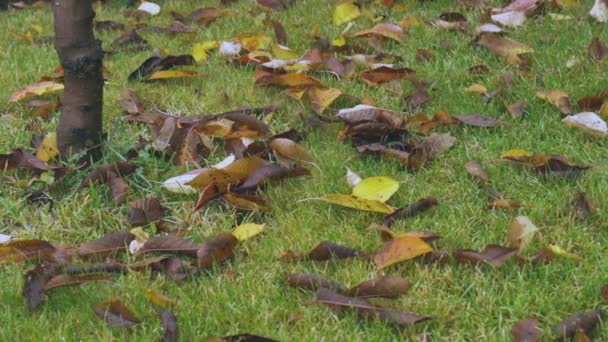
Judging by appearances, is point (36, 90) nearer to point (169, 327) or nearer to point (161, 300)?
point (161, 300)

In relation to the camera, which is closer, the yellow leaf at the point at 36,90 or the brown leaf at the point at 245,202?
the brown leaf at the point at 245,202

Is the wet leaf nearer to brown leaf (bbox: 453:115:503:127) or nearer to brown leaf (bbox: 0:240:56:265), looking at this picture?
brown leaf (bbox: 453:115:503:127)

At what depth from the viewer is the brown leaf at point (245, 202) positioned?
107 inches

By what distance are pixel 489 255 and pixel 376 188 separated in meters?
0.49

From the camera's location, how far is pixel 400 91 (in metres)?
3.52

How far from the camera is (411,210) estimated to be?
2.62 meters

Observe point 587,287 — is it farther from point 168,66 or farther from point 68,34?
point 168,66

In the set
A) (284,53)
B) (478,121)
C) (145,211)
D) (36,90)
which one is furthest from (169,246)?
(284,53)

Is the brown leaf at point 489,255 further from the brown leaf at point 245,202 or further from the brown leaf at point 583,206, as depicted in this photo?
the brown leaf at point 245,202

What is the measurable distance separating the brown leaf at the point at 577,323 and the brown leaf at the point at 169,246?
1.04 meters

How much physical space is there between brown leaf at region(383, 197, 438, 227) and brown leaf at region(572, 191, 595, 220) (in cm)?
42

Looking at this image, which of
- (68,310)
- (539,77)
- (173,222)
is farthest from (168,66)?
(68,310)

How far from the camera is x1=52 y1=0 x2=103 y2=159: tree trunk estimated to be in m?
2.93

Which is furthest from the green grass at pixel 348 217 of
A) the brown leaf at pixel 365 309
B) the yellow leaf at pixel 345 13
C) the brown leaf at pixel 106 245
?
the yellow leaf at pixel 345 13
